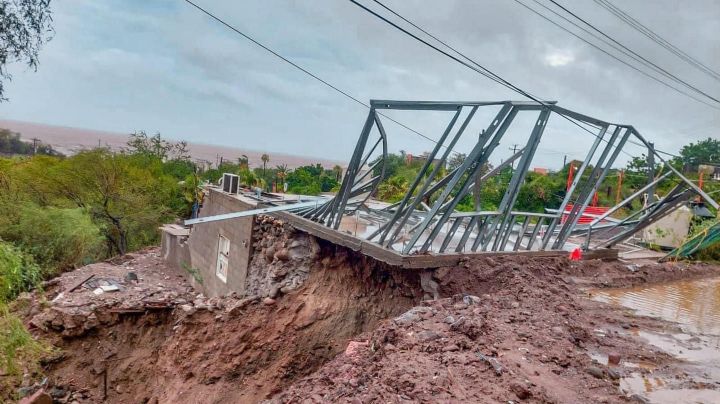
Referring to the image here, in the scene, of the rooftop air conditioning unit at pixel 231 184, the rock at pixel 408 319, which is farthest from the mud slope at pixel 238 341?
the rooftop air conditioning unit at pixel 231 184

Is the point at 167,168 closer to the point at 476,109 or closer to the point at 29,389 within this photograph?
the point at 29,389

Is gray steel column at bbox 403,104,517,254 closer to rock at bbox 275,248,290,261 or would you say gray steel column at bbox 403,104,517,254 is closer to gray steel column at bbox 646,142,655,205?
rock at bbox 275,248,290,261

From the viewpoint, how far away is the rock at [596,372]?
3.56 m

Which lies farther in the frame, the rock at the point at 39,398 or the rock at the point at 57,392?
the rock at the point at 57,392

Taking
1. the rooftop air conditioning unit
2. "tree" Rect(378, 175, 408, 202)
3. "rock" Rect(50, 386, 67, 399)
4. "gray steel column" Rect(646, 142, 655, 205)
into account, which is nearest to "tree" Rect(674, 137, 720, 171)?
"tree" Rect(378, 175, 408, 202)

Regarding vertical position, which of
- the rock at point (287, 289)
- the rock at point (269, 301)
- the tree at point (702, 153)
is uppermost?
the tree at point (702, 153)

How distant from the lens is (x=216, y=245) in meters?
12.4

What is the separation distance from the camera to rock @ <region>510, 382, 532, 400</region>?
10.1 feet

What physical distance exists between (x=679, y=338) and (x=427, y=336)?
3037 millimetres

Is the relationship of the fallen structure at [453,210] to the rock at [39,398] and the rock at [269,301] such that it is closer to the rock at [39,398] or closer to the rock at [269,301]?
the rock at [269,301]

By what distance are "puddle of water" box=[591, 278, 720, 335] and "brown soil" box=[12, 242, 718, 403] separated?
0.35 metres

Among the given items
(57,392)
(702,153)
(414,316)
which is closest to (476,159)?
(414,316)

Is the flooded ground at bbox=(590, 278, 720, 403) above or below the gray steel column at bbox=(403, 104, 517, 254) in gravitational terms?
below

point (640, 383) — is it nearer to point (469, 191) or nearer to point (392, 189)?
point (469, 191)
